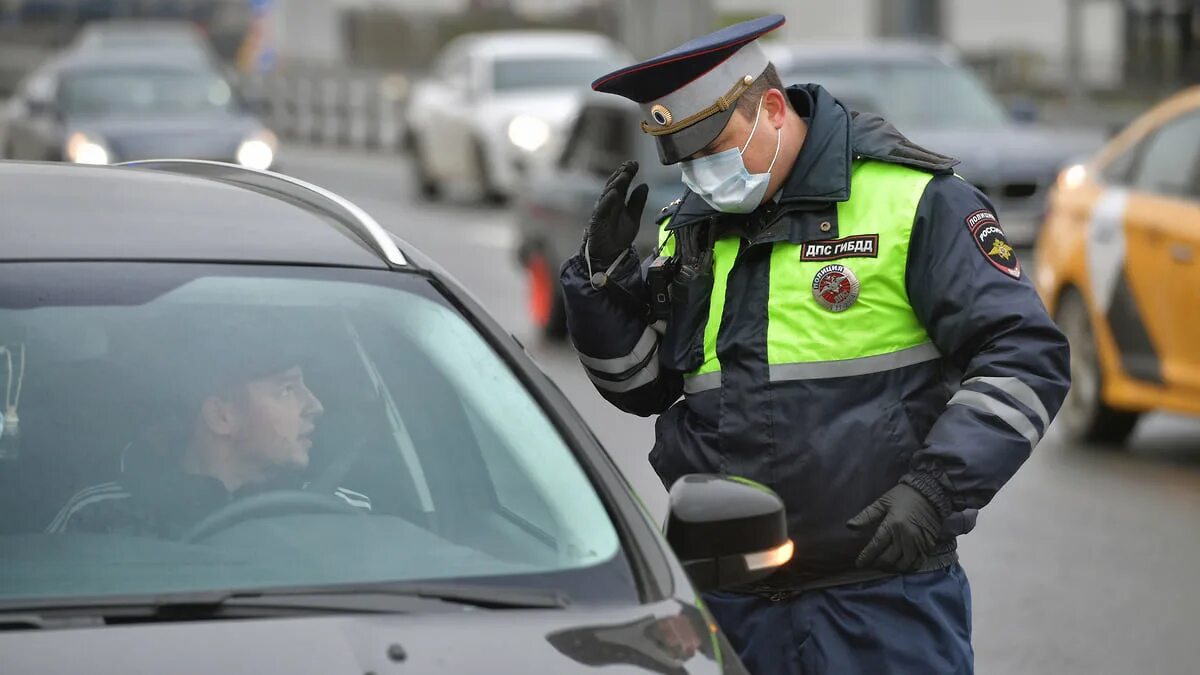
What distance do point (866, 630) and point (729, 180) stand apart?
0.78m

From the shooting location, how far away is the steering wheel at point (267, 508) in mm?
3324

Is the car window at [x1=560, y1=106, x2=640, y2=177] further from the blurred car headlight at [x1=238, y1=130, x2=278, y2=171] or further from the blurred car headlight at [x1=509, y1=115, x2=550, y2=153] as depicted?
the blurred car headlight at [x1=509, y1=115, x2=550, y2=153]

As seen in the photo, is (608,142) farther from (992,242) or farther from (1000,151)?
(992,242)

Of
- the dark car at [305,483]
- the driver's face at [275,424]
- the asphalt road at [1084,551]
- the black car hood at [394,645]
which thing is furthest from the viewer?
the asphalt road at [1084,551]

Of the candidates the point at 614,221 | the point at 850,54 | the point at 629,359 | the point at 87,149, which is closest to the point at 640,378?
the point at 629,359

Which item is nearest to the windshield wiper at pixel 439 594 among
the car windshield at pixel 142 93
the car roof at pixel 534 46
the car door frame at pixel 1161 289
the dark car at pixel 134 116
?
the car door frame at pixel 1161 289

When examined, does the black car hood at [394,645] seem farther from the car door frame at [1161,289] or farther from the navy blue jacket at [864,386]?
the car door frame at [1161,289]

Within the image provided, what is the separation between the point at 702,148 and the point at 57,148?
16006mm

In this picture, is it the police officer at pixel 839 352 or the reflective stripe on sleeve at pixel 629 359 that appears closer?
the police officer at pixel 839 352

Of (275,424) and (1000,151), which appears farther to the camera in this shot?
(1000,151)

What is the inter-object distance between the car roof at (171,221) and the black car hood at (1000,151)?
13.1m

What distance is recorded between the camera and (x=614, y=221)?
398 cm

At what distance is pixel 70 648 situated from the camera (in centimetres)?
288

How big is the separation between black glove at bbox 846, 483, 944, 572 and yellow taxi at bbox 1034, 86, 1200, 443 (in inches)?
224
